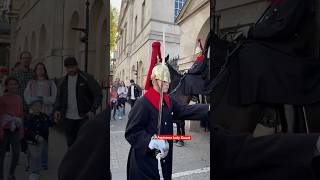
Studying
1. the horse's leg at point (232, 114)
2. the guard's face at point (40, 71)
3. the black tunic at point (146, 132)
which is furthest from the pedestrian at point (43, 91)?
the black tunic at point (146, 132)

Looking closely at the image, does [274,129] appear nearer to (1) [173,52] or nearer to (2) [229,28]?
(2) [229,28]

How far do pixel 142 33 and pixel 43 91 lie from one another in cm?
82

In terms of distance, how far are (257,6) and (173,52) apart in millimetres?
1085

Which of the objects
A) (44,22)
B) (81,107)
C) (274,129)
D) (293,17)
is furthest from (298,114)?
(44,22)

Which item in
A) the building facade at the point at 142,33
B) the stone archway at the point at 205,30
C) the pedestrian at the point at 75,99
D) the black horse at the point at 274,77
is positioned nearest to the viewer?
the black horse at the point at 274,77

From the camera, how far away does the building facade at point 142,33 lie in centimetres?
127

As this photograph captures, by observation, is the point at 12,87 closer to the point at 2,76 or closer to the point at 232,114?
the point at 2,76

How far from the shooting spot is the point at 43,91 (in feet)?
2.17

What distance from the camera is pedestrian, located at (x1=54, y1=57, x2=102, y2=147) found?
641 millimetres

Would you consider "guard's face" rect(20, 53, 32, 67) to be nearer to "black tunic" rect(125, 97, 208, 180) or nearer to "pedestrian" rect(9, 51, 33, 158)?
"pedestrian" rect(9, 51, 33, 158)

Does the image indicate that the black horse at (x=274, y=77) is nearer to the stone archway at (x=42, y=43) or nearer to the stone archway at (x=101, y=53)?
the stone archway at (x=101, y=53)

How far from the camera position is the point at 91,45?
0.68 m

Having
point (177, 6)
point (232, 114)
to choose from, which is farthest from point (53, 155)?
point (177, 6)

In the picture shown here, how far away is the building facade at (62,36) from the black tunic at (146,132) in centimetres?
86
